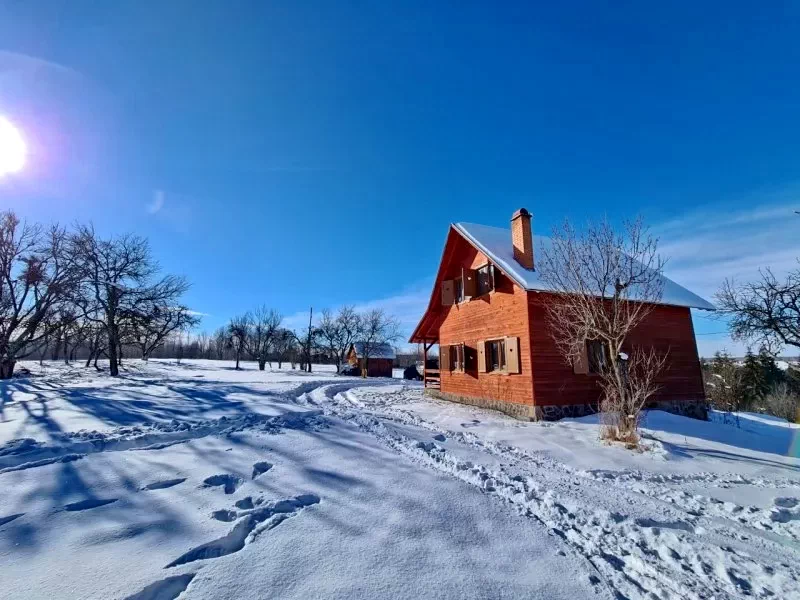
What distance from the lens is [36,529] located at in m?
3.18

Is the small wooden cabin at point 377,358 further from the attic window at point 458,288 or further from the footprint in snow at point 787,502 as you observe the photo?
the footprint in snow at point 787,502

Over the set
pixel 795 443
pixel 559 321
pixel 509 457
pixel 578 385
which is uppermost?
pixel 559 321

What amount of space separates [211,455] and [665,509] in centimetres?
592

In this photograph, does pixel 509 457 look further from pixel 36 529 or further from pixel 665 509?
pixel 36 529

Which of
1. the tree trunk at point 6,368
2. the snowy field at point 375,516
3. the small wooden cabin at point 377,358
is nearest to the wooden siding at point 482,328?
the snowy field at point 375,516

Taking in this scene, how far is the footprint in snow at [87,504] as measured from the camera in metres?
3.56

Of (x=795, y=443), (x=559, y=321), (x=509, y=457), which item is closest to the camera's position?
(x=509, y=457)

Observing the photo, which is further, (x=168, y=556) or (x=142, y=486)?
(x=142, y=486)

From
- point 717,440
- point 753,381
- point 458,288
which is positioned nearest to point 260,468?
point 717,440

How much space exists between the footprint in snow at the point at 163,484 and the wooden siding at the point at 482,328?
8699 millimetres

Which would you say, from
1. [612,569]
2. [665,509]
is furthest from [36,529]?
[665,509]

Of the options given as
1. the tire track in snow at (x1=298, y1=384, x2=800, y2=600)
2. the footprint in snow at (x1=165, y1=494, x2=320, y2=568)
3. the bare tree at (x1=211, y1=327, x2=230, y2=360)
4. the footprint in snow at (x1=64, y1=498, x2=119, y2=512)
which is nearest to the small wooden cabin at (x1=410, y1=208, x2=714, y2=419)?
the tire track in snow at (x1=298, y1=384, x2=800, y2=600)

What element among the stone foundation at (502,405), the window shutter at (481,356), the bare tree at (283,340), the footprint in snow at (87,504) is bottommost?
the stone foundation at (502,405)

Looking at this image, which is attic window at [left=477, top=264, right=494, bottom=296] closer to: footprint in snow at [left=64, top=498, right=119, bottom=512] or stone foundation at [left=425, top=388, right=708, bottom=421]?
stone foundation at [left=425, top=388, right=708, bottom=421]
